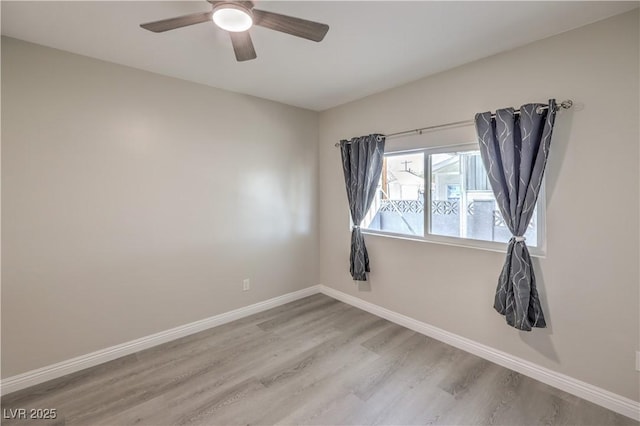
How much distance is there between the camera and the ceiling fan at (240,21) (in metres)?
1.49

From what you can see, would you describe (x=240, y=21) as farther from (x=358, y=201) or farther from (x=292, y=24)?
(x=358, y=201)

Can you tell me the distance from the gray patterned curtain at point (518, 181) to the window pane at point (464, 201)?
195mm

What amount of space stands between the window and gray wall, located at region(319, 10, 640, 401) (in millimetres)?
121

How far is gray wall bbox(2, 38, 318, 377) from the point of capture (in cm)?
214

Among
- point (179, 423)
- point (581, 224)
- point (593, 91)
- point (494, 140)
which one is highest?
point (593, 91)

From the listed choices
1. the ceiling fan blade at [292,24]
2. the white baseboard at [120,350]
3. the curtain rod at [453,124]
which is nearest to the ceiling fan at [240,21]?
the ceiling fan blade at [292,24]

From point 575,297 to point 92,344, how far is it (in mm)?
3680

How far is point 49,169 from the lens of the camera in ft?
7.29

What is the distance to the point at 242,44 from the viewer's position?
1767mm

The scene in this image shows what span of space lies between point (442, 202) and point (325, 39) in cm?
174

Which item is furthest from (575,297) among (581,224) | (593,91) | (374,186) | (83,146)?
(83,146)

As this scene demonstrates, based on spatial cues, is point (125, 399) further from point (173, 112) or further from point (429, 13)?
point (429, 13)

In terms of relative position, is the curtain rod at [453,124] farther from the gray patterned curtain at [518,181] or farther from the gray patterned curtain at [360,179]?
the gray patterned curtain at [360,179]

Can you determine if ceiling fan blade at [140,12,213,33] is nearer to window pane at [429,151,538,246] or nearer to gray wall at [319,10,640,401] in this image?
gray wall at [319,10,640,401]
